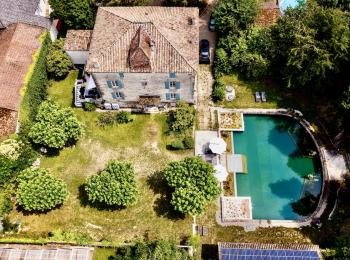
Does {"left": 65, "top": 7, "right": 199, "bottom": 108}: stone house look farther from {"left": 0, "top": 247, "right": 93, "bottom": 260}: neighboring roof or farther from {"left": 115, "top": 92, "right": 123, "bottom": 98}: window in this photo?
{"left": 0, "top": 247, "right": 93, "bottom": 260}: neighboring roof

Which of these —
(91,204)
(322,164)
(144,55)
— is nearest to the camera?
(144,55)

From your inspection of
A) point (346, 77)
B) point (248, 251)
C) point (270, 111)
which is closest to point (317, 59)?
point (346, 77)

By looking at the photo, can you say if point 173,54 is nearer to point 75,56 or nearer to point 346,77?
point 75,56

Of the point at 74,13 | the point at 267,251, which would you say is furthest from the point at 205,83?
the point at 267,251

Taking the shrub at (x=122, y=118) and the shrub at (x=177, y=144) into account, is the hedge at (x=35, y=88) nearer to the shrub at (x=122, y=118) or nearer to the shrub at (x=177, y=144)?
the shrub at (x=122, y=118)

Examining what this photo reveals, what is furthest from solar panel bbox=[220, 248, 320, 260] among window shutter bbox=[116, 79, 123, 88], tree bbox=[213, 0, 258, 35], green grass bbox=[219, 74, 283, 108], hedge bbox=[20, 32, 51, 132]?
tree bbox=[213, 0, 258, 35]

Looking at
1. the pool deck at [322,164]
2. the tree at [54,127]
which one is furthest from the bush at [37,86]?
the pool deck at [322,164]

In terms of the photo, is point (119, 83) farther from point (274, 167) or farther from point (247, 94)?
point (274, 167)
